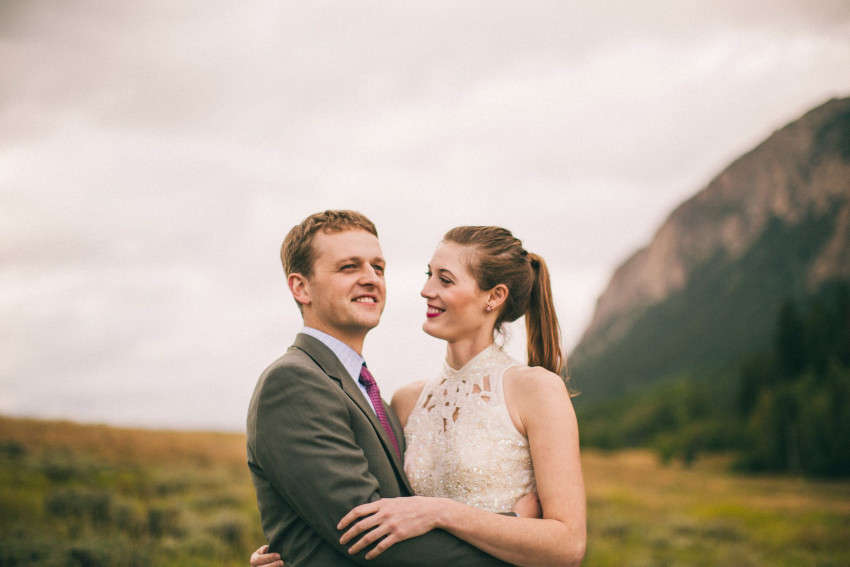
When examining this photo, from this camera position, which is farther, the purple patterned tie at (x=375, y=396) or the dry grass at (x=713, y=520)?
the dry grass at (x=713, y=520)

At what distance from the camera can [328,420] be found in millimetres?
3023

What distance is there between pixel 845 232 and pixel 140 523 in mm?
100548

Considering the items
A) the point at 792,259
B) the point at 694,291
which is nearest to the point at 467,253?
the point at 792,259

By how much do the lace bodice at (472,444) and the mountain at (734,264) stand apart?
7720 centimetres

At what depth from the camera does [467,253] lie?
4070 millimetres

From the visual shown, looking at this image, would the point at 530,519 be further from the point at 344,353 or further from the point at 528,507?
the point at 344,353

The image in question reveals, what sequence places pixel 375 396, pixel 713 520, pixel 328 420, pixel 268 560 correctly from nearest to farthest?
pixel 328 420 → pixel 268 560 → pixel 375 396 → pixel 713 520

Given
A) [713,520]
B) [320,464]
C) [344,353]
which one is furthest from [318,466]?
[713,520]

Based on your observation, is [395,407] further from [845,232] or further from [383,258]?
[845,232]

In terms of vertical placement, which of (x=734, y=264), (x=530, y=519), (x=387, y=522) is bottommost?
(x=530, y=519)

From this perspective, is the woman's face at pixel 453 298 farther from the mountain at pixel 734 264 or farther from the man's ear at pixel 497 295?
the mountain at pixel 734 264

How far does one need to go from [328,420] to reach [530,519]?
1.12m

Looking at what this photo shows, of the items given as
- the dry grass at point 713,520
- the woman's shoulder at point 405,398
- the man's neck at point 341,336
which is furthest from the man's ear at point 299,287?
the dry grass at point 713,520

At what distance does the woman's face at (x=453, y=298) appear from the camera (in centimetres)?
401
